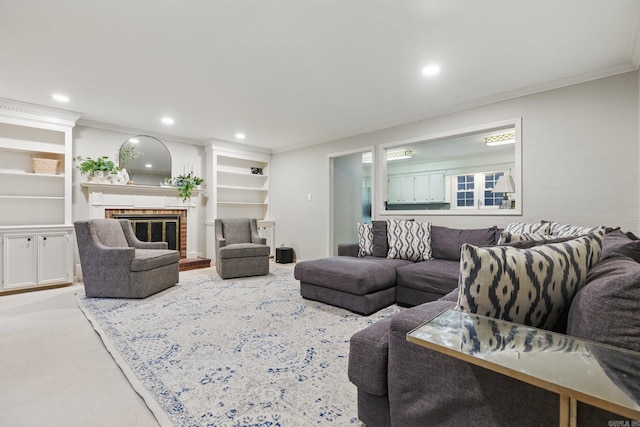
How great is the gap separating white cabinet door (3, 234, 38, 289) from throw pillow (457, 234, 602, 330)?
15.8ft

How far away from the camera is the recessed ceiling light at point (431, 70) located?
9.29ft

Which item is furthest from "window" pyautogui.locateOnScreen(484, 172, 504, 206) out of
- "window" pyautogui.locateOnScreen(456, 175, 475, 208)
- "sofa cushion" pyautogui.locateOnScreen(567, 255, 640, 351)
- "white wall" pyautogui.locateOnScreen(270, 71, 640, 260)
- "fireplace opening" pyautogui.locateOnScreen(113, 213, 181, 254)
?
"sofa cushion" pyautogui.locateOnScreen(567, 255, 640, 351)

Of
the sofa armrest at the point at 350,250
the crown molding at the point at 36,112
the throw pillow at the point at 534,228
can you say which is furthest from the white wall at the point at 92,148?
the throw pillow at the point at 534,228

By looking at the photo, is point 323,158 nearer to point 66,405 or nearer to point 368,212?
point 368,212

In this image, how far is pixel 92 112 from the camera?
412 centimetres

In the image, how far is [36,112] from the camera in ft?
12.7

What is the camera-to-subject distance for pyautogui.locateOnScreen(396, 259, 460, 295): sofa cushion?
108 inches

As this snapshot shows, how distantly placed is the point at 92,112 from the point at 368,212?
538 cm

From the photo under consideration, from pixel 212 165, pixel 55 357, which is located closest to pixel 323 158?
pixel 212 165

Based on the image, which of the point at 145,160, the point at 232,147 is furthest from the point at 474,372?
the point at 232,147

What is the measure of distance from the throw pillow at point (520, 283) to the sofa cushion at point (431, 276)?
66.1 inches

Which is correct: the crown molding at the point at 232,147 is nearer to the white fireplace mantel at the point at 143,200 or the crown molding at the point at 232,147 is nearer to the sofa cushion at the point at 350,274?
the white fireplace mantel at the point at 143,200

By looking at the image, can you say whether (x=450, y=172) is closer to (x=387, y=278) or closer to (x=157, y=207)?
(x=387, y=278)

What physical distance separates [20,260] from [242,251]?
2595 mm
